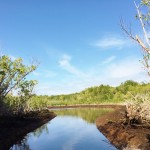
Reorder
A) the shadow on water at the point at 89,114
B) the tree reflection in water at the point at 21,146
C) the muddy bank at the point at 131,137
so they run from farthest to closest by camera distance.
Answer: the shadow on water at the point at 89,114 < the tree reflection in water at the point at 21,146 < the muddy bank at the point at 131,137

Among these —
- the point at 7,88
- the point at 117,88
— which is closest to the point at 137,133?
the point at 7,88

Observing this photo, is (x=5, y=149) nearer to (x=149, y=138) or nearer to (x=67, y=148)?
(x=67, y=148)

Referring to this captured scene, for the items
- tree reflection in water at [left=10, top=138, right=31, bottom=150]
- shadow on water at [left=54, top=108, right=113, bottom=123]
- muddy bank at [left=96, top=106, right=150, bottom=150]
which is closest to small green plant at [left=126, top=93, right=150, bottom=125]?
muddy bank at [left=96, top=106, right=150, bottom=150]

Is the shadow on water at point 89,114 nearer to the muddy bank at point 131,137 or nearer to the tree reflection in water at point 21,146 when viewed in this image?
the muddy bank at point 131,137

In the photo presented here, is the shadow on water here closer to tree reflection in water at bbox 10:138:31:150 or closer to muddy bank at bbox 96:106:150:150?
muddy bank at bbox 96:106:150:150

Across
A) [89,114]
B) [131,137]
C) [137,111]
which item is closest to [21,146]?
[131,137]

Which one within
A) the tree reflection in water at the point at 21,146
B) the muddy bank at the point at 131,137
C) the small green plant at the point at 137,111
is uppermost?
the small green plant at the point at 137,111

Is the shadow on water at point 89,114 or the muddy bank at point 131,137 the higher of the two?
the shadow on water at point 89,114

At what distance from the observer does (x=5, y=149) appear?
115 feet

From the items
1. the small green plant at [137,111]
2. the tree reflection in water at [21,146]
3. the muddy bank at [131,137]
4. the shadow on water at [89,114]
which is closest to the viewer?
the muddy bank at [131,137]

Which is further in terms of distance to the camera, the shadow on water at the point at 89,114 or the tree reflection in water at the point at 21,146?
the shadow on water at the point at 89,114

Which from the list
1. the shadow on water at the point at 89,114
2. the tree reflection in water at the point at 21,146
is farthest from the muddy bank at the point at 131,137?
the shadow on water at the point at 89,114

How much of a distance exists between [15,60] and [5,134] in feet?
57.2

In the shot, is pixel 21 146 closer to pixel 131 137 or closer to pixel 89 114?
pixel 131 137
